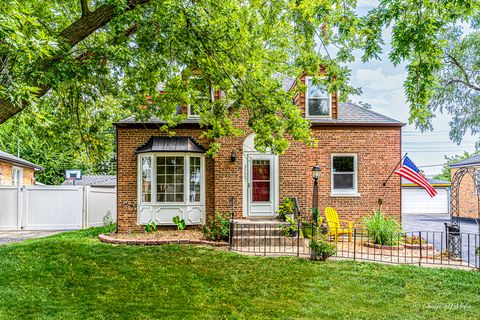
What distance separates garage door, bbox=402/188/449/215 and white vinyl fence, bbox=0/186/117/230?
2206cm

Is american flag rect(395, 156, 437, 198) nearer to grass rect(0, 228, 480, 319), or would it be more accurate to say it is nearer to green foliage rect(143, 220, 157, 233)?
grass rect(0, 228, 480, 319)

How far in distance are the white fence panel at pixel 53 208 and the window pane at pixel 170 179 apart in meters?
5.26

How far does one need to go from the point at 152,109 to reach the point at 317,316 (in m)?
6.10

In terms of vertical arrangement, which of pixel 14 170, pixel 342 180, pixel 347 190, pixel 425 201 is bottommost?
pixel 425 201

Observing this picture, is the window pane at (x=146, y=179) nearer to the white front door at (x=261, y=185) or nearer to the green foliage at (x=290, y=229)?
the white front door at (x=261, y=185)

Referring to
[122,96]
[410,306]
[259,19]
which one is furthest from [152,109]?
[410,306]

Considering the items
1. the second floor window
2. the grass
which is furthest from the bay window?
the grass

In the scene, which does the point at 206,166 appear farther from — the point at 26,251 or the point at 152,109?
the point at 26,251

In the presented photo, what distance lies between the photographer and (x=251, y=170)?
11.7 metres

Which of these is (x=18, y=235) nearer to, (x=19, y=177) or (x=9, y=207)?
(x=9, y=207)

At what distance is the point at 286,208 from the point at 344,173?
287 centimetres

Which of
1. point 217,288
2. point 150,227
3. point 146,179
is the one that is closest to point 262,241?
point 217,288

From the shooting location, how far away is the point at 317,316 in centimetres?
510

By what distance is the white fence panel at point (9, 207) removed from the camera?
14.1 m
